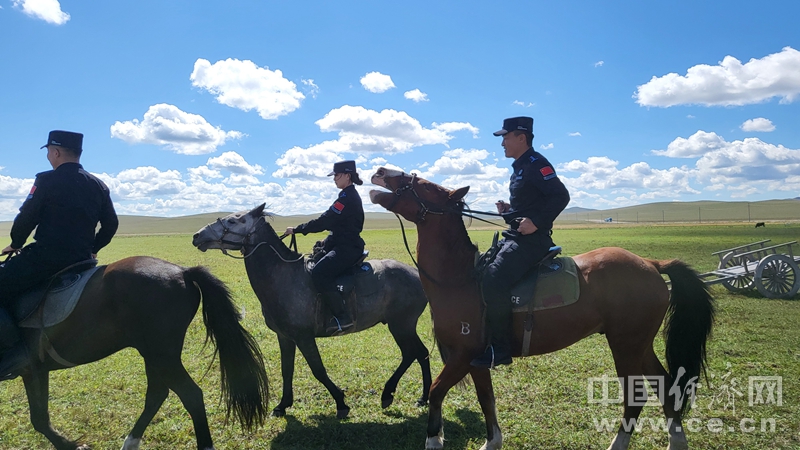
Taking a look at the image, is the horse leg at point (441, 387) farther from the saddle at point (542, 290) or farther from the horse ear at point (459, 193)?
the horse ear at point (459, 193)

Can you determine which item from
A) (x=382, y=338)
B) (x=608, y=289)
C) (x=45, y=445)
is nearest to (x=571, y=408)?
(x=608, y=289)

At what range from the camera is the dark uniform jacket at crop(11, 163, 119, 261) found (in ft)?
15.1

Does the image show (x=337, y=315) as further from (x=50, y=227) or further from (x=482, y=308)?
(x=50, y=227)

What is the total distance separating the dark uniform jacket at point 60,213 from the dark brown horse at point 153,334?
41 centimetres

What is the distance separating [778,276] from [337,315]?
13823mm

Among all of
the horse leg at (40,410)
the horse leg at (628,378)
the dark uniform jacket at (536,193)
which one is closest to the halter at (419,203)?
the dark uniform jacket at (536,193)

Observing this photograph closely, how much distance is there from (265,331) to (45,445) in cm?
616

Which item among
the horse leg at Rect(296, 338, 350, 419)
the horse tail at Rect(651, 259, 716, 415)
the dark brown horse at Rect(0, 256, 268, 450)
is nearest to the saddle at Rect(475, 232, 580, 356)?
the horse tail at Rect(651, 259, 716, 415)

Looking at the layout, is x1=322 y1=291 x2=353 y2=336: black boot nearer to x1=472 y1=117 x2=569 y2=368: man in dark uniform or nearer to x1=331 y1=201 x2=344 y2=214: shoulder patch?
x1=331 y1=201 x2=344 y2=214: shoulder patch

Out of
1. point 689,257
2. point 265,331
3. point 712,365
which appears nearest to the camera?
point 712,365

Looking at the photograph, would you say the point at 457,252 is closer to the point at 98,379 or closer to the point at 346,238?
the point at 346,238

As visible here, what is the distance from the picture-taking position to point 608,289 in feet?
15.7

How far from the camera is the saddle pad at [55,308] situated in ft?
14.8

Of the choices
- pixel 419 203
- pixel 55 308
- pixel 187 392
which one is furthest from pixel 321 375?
pixel 55 308
